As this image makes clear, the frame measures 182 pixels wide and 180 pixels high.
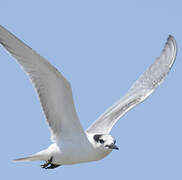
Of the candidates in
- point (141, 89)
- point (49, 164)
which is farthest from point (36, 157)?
point (141, 89)

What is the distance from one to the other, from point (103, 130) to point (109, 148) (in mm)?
1462

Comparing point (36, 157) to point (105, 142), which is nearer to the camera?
point (105, 142)

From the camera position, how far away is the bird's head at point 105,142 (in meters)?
10.7

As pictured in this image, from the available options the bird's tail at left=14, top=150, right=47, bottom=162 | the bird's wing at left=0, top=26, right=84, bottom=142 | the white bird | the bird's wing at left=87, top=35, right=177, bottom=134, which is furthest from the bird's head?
the bird's wing at left=87, top=35, right=177, bottom=134

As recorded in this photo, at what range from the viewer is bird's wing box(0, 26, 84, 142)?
9953mm

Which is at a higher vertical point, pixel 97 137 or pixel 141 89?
pixel 141 89

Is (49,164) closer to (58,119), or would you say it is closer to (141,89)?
(58,119)

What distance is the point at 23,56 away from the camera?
1012 centimetres

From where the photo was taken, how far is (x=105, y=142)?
10789mm

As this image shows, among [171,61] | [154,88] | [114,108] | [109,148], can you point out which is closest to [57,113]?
[109,148]

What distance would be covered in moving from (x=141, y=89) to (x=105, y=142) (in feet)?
11.1

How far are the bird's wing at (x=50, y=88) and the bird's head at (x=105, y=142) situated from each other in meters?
0.31

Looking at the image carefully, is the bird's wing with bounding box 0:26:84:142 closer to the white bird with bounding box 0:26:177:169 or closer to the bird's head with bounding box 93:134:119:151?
the white bird with bounding box 0:26:177:169

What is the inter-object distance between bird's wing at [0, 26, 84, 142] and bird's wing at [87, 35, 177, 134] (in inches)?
48.5
